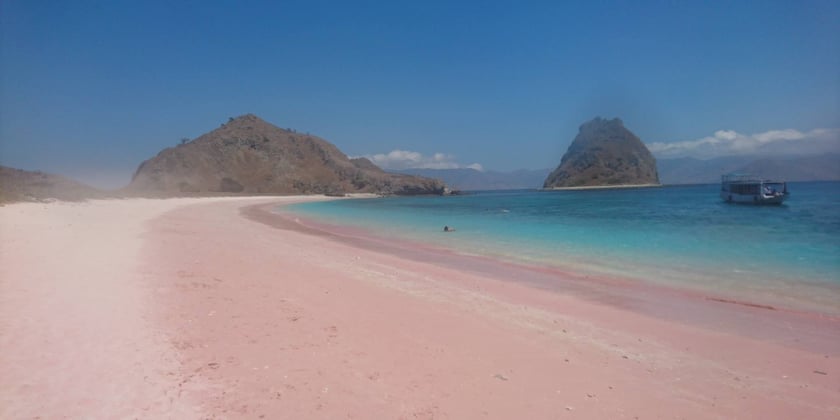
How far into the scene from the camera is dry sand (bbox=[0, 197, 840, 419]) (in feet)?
12.8

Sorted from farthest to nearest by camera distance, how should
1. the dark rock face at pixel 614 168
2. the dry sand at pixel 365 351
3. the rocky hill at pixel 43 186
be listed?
the dark rock face at pixel 614 168, the rocky hill at pixel 43 186, the dry sand at pixel 365 351

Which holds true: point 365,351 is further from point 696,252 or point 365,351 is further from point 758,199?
point 758,199

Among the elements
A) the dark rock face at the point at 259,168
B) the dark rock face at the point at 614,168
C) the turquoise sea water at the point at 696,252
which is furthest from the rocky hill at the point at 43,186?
the dark rock face at the point at 614,168

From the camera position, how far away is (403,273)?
A: 11125 millimetres

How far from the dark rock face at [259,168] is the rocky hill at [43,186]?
49.9 metres

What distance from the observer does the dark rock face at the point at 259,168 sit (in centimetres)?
10019

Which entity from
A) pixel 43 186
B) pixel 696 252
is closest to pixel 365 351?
pixel 696 252

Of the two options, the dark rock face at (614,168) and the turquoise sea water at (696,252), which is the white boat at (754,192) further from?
the dark rock face at (614,168)

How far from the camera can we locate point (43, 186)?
35656 mm

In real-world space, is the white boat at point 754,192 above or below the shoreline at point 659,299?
above

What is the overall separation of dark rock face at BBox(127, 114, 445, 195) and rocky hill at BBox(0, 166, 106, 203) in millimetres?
49900

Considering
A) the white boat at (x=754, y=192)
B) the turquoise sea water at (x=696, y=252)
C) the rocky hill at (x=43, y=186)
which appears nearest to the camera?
the turquoise sea water at (x=696, y=252)

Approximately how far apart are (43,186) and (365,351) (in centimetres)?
4331

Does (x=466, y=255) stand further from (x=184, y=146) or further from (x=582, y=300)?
(x=184, y=146)
